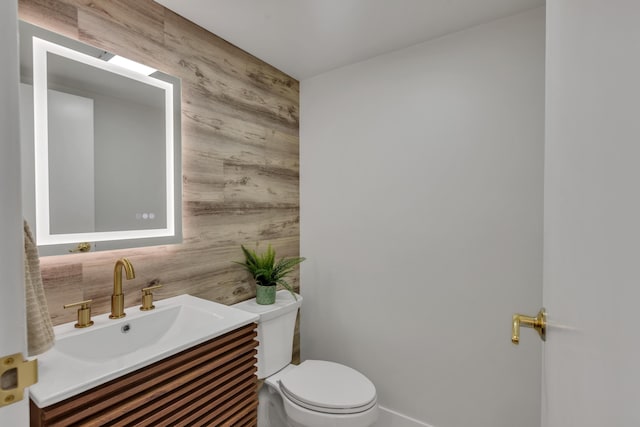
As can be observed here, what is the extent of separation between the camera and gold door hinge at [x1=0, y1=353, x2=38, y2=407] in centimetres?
38

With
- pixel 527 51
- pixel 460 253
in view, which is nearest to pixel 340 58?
pixel 527 51

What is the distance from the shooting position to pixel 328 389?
148 centimetres

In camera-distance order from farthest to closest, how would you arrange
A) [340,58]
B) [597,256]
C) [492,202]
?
[340,58]
[492,202]
[597,256]

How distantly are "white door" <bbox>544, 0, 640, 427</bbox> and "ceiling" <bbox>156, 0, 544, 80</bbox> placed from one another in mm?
1237

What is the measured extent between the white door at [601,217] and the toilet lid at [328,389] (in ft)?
3.77

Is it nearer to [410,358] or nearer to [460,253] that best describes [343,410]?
[410,358]

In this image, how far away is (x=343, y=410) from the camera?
1344 millimetres

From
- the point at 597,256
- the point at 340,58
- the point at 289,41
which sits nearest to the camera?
the point at 597,256

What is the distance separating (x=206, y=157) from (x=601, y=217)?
5.34ft

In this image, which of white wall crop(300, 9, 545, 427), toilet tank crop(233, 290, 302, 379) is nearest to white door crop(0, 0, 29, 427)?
toilet tank crop(233, 290, 302, 379)

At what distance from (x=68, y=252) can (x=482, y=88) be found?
2.02 metres

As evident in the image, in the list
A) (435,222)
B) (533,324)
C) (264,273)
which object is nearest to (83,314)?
(264,273)

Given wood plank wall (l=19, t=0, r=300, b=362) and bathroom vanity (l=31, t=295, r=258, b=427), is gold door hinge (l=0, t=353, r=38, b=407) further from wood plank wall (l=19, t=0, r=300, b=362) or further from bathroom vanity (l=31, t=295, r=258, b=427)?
wood plank wall (l=19, t=0, r=300, b=362)

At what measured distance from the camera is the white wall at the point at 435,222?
4.78 feet
